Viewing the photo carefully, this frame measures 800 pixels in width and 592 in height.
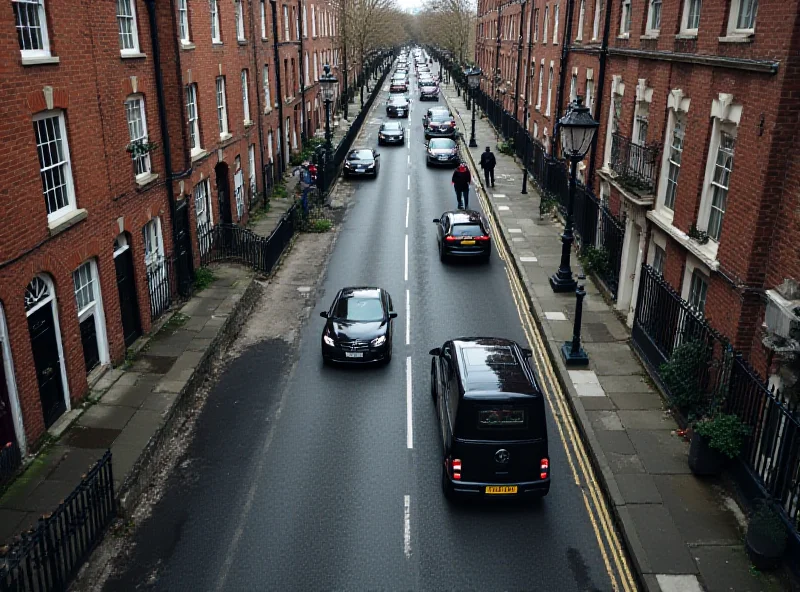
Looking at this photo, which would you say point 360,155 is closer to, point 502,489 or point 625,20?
point 625,20

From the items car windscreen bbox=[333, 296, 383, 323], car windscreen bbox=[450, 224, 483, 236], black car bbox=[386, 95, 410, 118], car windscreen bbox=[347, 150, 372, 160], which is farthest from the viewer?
black car bbox=[386, 95, 410, 118]

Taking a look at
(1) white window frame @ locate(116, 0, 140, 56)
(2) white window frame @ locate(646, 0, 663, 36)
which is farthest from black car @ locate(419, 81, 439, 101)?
(1) white window frame @ locate(116, 0, 140, 56)

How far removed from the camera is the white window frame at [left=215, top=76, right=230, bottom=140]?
78.6ft

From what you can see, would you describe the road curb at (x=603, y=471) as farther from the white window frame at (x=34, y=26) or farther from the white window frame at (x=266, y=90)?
the white window frame at (x=266, y=90)

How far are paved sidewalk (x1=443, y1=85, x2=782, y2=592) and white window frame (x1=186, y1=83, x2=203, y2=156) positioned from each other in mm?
11670

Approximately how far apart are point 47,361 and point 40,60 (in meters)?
5.43

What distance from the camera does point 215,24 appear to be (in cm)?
2372

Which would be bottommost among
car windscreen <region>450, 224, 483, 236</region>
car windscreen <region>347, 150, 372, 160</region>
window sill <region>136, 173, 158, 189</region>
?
car windscreen <region>450, 224, 483, 236</region>

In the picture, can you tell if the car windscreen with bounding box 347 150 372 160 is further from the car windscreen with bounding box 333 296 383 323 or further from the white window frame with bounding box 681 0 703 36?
the white window frame with bounding box 681 0 703 36

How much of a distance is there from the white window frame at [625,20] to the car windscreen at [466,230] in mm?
7613

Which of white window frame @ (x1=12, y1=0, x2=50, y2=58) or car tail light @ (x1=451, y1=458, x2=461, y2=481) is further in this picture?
white window frame @ (x1=12, y1=0, x2=50, y2=58)

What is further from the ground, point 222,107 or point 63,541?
point 222,107

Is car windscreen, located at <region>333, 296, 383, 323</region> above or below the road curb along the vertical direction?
above

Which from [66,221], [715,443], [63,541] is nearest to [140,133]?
[66,221]
